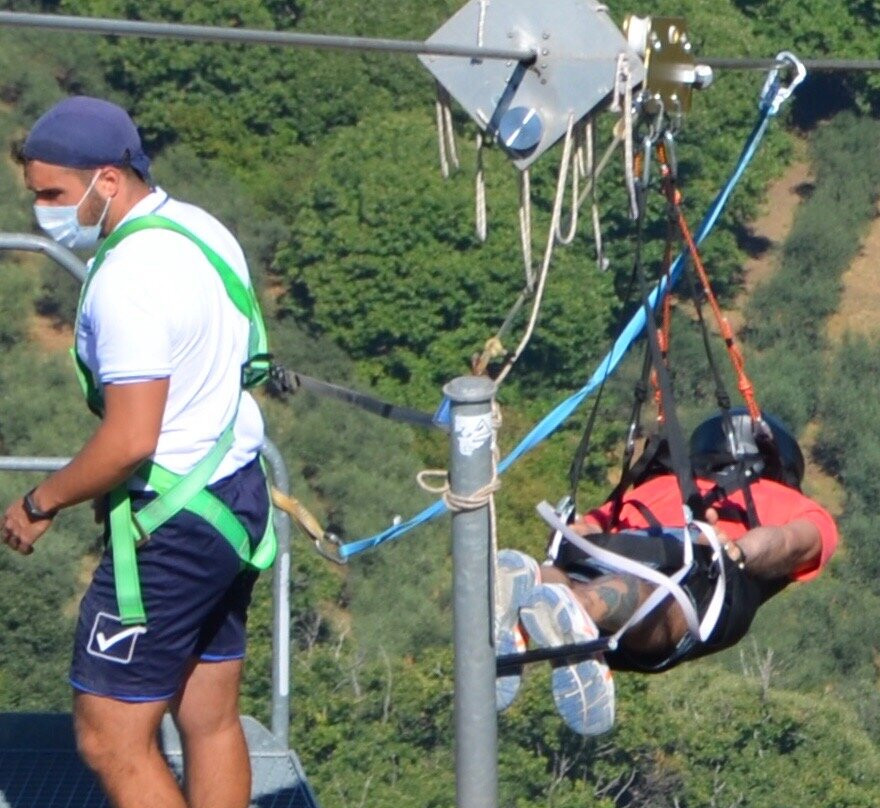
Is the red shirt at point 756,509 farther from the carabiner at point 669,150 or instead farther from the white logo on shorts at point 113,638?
the white logo on shorts at point 113,638

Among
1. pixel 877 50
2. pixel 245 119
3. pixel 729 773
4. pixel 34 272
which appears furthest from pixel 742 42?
pixel 729 773

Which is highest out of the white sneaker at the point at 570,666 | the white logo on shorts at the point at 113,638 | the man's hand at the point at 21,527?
the man's hand at the point at 21,527

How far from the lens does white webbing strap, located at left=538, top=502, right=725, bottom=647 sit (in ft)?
11.5

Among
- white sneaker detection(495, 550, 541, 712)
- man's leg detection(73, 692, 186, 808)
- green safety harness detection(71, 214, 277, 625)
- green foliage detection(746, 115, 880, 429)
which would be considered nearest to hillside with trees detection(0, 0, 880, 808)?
green foliage detection(746, 115, 880, 429)

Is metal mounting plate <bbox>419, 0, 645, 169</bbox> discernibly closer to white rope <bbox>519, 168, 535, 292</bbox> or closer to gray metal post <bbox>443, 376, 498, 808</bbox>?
white rope <bbox>519, 168, 535, 292</bbox>

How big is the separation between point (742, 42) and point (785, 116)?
708 cm

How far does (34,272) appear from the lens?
31.0 meters

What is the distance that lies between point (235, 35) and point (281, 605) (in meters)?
1.39

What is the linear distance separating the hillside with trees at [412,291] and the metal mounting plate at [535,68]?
943 cm

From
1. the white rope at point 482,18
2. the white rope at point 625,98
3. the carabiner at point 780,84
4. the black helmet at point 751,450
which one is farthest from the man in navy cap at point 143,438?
the black helmet at point 751,450

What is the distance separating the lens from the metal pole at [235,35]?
243 centimetres

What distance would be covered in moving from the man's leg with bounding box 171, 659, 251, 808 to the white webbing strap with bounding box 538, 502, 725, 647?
72 centimetres

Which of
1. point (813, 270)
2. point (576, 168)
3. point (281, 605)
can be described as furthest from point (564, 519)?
point (813, 270)

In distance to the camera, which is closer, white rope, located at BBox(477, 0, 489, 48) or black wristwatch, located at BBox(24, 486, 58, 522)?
black wristwatch, located at BBox(24, 486, 58, 522)
